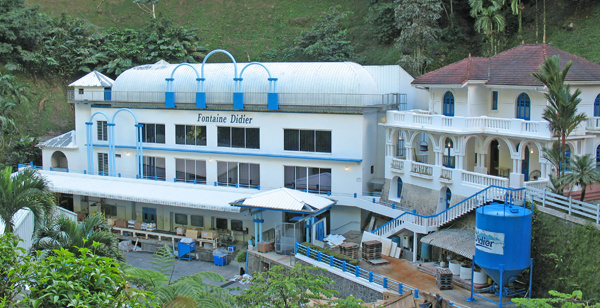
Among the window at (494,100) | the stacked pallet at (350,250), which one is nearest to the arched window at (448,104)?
the window at (494,100)

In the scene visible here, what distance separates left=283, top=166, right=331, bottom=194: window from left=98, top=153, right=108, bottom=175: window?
14853mm

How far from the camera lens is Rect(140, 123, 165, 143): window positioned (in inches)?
1740

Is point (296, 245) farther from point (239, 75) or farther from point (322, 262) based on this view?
point (239, 75)

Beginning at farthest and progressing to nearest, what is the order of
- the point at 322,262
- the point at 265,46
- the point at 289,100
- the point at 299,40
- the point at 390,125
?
1. the point at 265,46
2. the point at 299,40
3. the point at 289,100
4. the point at 390,125
5. the point at 322,262

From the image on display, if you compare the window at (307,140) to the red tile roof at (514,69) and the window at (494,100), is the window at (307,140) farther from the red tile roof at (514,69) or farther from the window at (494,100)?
the window at (494,100)

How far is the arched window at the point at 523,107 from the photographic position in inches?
1293

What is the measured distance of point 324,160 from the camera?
38.8 metres

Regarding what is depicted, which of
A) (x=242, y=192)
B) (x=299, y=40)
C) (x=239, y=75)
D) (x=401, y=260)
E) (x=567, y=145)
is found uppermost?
(x=299, y=40)

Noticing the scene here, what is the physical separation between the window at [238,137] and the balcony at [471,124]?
30.2ft

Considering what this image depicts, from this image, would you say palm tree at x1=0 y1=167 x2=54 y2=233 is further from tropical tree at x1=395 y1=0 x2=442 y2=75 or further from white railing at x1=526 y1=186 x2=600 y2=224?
tropical tree at x1=395 y1=0 x2=442 y2=75

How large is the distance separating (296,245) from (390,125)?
9659 millimetres

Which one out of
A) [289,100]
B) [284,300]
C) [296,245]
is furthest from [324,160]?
[284,300]

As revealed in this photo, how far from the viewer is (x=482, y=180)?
31.3 meters

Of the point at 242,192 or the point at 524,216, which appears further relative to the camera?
the point at 242,192
